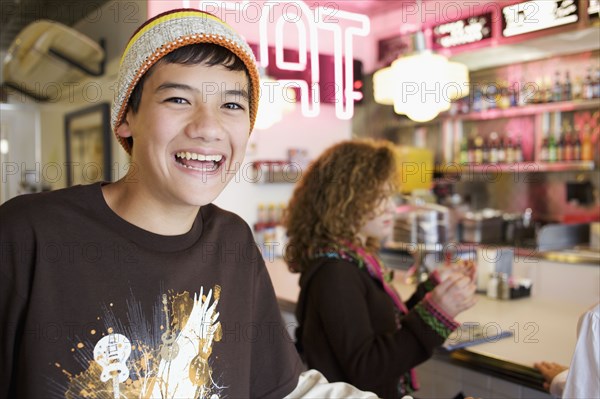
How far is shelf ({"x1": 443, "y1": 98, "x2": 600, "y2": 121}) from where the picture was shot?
5.04 metres

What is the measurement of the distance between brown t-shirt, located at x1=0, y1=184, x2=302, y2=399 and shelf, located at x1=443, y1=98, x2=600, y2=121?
4738 millimetres

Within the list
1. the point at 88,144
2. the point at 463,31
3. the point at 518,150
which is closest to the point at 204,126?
the point at 463,31

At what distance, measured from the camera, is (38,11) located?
5727 mm

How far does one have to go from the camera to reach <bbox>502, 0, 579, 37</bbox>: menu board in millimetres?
4180

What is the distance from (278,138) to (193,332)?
3847 millimetres

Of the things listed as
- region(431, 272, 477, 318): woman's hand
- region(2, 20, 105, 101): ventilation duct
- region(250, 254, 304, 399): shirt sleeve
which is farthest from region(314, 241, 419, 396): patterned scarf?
region(2, 20, 105, 101): ventilation duct

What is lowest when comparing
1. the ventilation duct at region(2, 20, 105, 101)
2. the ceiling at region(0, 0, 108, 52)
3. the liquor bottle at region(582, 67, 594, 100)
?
the liquor bottle at region(582, 67, 594, 100)

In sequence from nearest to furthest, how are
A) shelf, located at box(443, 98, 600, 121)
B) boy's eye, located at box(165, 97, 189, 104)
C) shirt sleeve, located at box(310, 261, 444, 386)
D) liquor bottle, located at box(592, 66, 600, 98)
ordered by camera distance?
boy's eye, located at box(165, 97, 189, 104)
shirt sleeve, located at box(310, 261, 444, 386)
liquor bottle, located at box(592, 66, 600, 98)
shelf, located at box(443, 98, 600, 121)

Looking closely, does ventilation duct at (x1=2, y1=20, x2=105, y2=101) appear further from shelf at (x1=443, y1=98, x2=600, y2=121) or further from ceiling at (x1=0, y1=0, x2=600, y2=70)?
shelf at (x1=443, y1=98, x2=600, y2=121)

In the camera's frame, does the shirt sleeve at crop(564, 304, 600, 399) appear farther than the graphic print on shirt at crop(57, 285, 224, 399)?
Yes

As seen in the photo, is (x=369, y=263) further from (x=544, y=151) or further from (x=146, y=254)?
(x=544, y=151)

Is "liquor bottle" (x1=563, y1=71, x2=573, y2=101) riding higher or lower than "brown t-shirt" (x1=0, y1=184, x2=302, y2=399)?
higher

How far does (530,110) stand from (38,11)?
5.05 metres

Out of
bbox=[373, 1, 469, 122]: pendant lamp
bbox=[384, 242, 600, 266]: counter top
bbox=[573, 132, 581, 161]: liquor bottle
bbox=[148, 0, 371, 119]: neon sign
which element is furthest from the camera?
bbox=[573, 132, 581, 161]: liquor bottle
